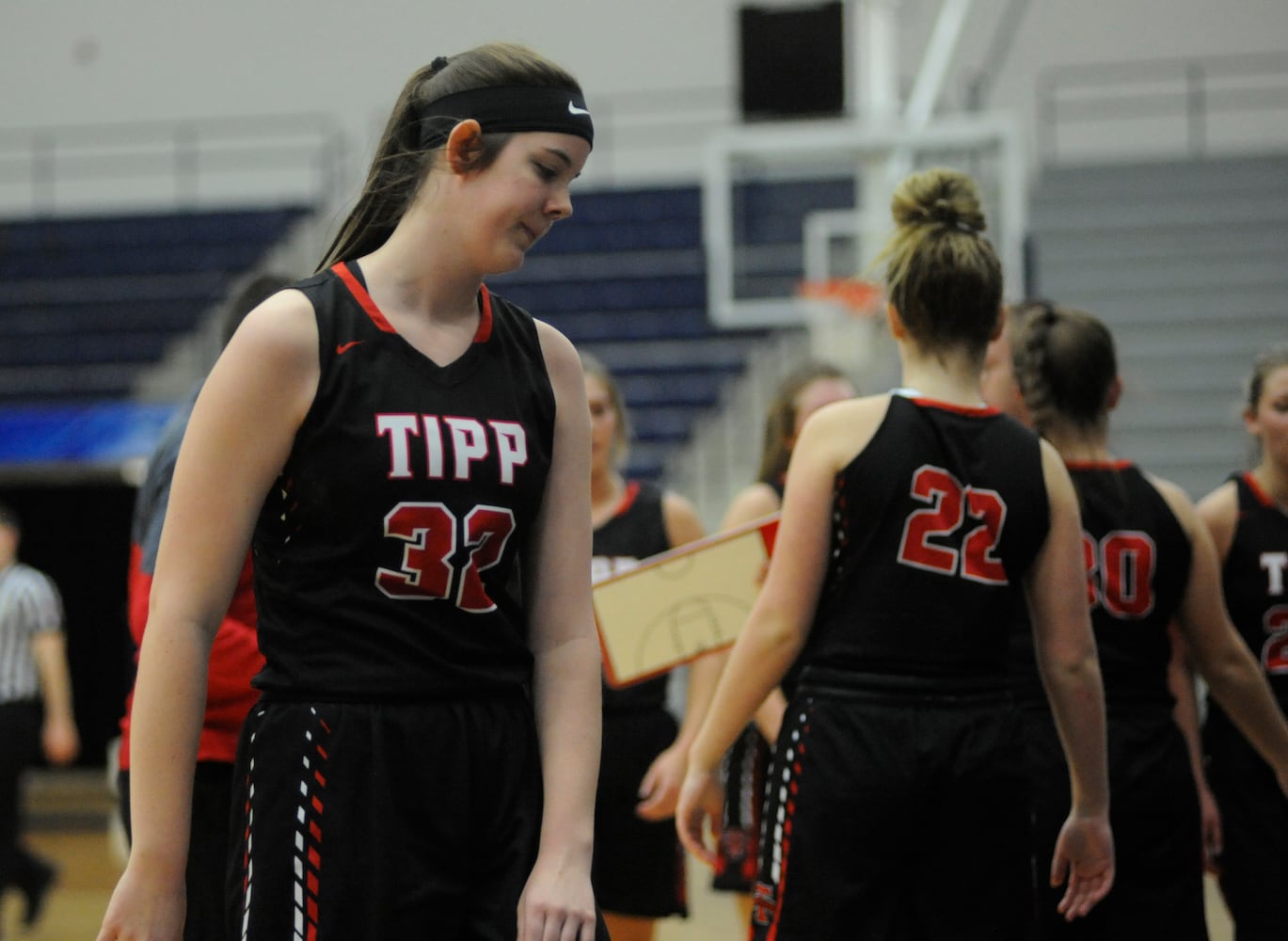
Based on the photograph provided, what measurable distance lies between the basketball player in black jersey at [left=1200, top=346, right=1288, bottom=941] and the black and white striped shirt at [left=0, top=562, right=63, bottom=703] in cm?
508

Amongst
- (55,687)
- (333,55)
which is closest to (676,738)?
(55,687)

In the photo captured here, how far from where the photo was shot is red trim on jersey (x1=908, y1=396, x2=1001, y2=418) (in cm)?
265

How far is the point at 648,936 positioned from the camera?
4012mm

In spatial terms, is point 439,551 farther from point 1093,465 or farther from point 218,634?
→ point 1093,465

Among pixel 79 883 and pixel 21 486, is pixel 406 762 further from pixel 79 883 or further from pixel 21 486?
pixel 21 486

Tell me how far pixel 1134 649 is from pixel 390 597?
74.3 inches

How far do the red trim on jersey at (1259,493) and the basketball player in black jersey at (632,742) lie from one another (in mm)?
1403

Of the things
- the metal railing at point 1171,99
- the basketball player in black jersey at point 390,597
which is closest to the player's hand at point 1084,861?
the basketball player in black jersey at point 390,597

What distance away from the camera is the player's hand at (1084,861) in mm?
2746

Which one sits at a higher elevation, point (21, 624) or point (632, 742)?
point (632, 742)

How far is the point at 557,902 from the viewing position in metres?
1.75

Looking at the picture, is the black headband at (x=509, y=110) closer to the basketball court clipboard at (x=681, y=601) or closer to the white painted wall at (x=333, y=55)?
the basketball court clipboard at (x=681, y=601)

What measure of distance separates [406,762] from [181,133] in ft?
47.5

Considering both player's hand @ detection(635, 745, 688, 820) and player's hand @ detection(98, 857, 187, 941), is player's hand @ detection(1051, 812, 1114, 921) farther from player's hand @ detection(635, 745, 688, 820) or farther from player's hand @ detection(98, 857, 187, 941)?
player's hand @ detection(98, 857, 187, 941)
